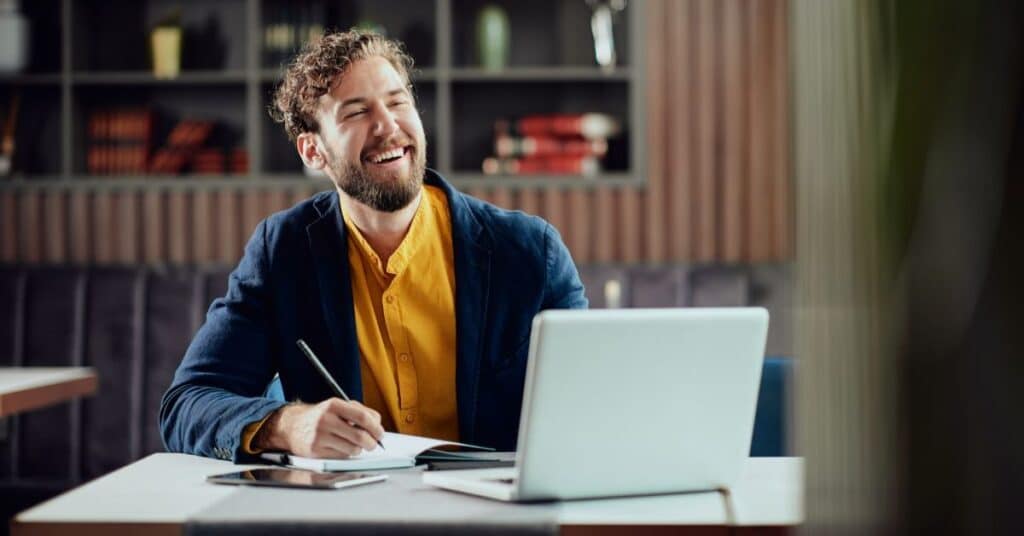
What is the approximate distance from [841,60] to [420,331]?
1.50m

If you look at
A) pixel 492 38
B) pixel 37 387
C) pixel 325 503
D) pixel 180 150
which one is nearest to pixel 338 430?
pixel 325 503

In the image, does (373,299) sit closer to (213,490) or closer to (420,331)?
(420,331)

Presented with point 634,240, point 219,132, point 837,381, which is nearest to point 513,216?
point 837,381

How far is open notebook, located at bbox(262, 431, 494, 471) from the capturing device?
1.47 metres

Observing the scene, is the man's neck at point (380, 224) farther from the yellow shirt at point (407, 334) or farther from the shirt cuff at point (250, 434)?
the shirt cuff at point (250, 434)

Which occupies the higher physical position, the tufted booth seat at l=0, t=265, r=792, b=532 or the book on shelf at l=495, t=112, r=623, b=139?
the book on shelf at l=495, t=112, r=623, b=139

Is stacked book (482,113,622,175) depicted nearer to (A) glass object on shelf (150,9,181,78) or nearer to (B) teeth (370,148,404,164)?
(A) glass object on shelf (150,9,181,78)

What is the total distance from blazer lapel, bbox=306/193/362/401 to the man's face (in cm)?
9

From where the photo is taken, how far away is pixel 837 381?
0.53 metres

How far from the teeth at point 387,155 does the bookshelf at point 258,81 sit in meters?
1.94

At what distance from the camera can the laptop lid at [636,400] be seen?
1.18m

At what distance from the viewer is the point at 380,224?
204 cm

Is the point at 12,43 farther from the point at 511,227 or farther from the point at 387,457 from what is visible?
the point at 387,457

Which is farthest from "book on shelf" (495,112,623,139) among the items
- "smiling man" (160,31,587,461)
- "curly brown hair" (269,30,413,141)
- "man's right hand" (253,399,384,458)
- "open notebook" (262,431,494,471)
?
"man's right hand" (253,399,384,458)
